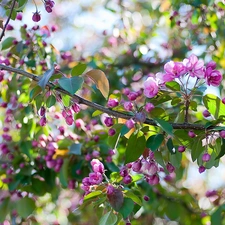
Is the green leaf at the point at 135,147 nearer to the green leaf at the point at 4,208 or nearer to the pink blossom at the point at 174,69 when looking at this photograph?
the pink blossom at the point at 174,69

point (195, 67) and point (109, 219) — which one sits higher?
point (195, 67)

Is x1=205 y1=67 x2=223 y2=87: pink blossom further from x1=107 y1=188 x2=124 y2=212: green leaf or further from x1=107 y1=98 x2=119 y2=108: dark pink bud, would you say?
x1=107 y1=188 x2=124 y2=212: green leaf

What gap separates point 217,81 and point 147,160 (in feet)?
0.99

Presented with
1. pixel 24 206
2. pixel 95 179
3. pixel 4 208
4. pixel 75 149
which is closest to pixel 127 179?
pixel 95 179

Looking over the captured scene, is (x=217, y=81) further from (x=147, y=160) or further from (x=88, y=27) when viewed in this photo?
(x=88, y=27)

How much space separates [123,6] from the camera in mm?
3439

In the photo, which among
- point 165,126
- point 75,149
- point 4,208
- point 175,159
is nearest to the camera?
point 165,126

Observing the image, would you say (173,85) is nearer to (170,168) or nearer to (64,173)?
(170,168)

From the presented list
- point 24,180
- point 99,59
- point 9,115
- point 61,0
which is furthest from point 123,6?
point 61,0

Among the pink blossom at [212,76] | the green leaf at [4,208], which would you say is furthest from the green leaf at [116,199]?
the green leaf at [4,208]

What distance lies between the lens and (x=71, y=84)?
1465 mm

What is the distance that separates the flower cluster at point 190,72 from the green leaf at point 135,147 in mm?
125

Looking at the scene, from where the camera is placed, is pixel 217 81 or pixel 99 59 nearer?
pixel 217 81

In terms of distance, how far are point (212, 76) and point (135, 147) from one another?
0.92 ft
